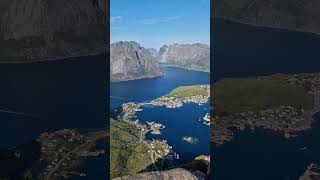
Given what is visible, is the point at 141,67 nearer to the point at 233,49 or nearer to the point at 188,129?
the point at 188,129

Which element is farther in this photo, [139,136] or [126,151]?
[139,136]

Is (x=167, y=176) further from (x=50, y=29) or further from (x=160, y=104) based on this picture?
(x=160, y=104)

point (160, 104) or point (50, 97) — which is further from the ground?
point (50, 97)

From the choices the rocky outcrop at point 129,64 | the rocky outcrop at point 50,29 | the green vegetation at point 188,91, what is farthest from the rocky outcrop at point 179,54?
the rocky outcrop at point 50,29

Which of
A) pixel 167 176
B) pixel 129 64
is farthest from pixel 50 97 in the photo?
pixel 129 64

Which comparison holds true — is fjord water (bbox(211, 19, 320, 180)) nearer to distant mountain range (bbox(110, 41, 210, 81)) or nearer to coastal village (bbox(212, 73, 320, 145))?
coastal village (bbox(212, 73, 320, 145))

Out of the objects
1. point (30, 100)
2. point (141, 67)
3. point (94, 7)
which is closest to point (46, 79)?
point (30, 100)
